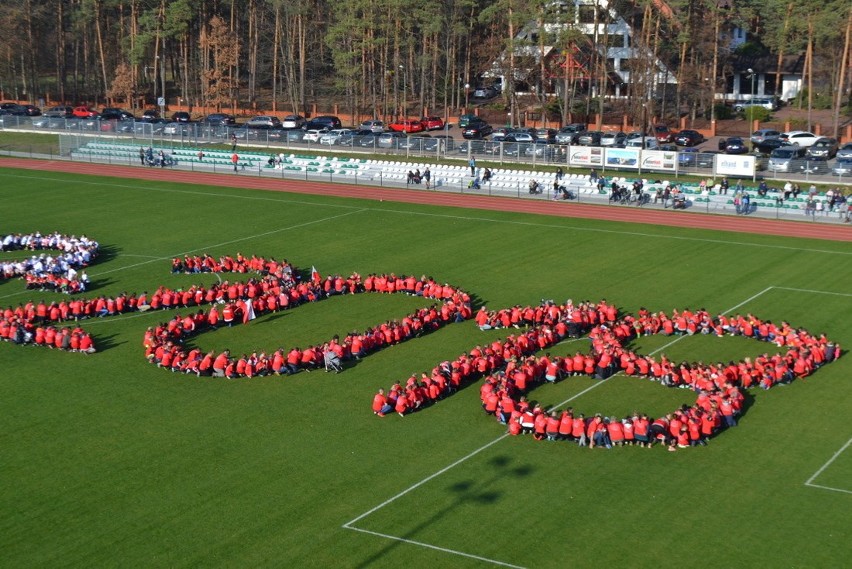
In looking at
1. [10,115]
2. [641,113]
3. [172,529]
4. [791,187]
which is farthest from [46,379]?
[10,115]

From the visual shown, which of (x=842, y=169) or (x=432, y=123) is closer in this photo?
(x=842, y=169)

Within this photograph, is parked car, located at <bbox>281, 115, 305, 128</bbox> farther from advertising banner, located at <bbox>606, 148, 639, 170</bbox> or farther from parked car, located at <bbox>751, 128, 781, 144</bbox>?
parked car, located at <bbox>751, 128, 781, 144</bbox>

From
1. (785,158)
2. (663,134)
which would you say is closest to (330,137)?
(663,134)

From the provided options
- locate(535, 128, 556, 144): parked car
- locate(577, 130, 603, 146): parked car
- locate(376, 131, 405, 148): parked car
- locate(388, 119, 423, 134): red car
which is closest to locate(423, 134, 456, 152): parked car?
locate(376, 131, 405, 148): parked car

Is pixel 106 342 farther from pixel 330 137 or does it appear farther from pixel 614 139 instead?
pixel 614 139

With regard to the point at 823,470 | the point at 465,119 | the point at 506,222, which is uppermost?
the point at 465,119

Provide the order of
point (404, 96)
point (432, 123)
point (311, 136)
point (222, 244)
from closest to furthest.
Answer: point (222, 244) < point (311, 136) < point (432, 123) < point (404, 96)

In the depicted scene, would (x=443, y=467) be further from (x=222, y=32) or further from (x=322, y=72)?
(x=322, y=72)
